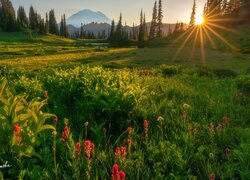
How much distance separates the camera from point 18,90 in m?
8.39

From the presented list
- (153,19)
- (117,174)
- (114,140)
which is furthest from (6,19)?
(117,174)

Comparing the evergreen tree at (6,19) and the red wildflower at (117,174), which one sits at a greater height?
the evergreen tree at (6,19)

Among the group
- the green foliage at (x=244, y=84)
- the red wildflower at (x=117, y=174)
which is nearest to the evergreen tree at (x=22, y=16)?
the green foliage at (x=244, y=84)

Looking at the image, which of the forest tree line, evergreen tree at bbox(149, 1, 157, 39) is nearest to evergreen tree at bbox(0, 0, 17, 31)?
the forest tree line

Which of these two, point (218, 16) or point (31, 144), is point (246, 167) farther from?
point (218, 16)

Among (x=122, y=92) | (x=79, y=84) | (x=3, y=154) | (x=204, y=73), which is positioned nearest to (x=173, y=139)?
(x=122, y=92)

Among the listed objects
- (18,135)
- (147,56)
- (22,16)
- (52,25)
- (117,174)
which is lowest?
(147,56)

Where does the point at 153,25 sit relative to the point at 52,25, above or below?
above

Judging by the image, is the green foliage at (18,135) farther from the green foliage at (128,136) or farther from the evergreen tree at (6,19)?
the evergreen tree at (6,19)

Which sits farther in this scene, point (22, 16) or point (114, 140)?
point (22, 16)

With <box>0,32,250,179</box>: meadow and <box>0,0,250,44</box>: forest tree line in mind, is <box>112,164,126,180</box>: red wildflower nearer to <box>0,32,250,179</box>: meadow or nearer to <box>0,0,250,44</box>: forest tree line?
<box>0,32,250,179</box>: meadow

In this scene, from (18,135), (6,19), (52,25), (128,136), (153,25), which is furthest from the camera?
(52,25)

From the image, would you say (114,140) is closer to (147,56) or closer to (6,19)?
(147,56)

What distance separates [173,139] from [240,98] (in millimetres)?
4467
